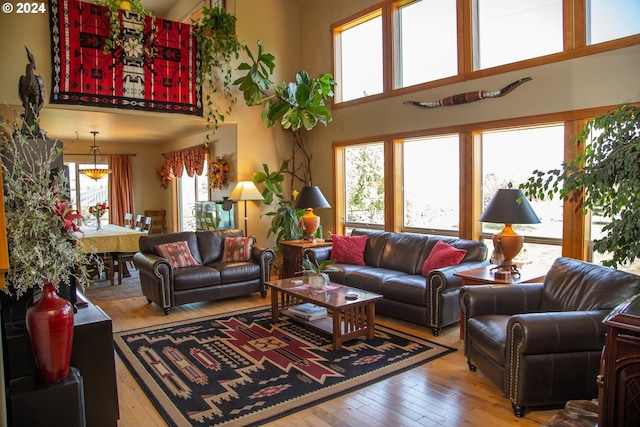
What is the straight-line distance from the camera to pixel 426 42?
5523 mm

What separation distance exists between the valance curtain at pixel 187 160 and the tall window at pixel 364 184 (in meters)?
2.76

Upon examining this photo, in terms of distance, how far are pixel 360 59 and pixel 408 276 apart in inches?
134

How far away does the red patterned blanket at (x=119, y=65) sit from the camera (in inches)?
206

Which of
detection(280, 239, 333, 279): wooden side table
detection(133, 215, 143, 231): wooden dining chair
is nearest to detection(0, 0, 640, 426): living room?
detection(280, 239, 333, 279): wooden side table

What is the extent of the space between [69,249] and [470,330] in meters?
2.68

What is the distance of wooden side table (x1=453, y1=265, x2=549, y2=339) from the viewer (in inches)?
149

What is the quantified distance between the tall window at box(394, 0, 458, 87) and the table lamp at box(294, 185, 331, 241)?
181 centimetres

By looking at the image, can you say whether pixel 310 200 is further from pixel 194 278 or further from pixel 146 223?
pixel 146 223

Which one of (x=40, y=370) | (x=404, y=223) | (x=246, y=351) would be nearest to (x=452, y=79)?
(x=404, y=223)

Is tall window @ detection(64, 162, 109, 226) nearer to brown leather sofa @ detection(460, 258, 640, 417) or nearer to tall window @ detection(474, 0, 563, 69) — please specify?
tall window @ detection(474, 0, 563, 69)

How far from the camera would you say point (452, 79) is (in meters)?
5.16

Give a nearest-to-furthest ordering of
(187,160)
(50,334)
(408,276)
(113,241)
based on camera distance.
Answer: (50,334) < (408,276) < (113,241) < (187,160)

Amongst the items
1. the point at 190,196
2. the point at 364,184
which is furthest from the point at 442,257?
the point at 190,196

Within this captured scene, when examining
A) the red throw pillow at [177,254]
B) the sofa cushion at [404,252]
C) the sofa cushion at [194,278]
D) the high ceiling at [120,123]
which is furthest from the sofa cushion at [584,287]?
the high ceiling at [120,123]
